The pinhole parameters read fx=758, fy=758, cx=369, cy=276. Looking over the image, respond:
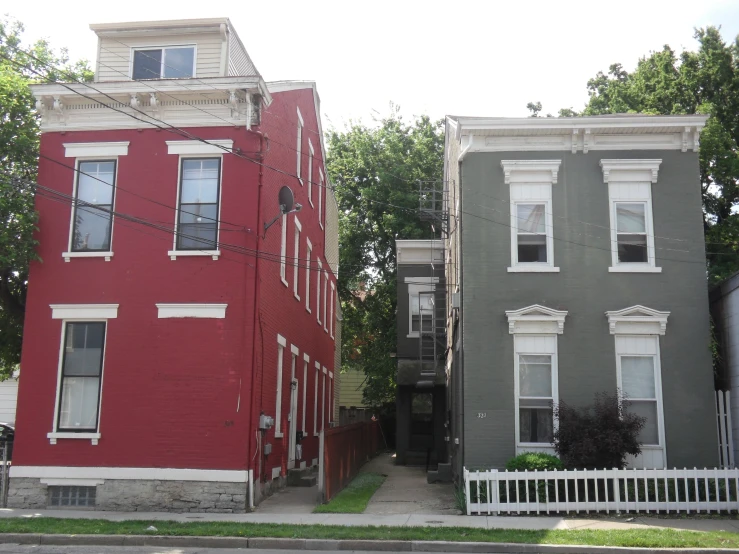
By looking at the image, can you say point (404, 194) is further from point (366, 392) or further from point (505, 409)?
point (505, 409)

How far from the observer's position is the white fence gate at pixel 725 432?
16047mm

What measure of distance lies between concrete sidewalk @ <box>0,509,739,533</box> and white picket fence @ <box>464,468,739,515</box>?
29 cm

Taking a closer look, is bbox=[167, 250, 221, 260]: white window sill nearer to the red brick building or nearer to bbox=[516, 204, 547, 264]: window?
the red brick building

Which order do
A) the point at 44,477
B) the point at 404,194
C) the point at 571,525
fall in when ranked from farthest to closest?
the point at 404,194
the point at 44,477
the point at 571,525

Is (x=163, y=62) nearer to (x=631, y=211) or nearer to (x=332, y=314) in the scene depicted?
(x=631, y=211)

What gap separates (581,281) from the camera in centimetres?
1639

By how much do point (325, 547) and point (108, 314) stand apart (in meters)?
7.26

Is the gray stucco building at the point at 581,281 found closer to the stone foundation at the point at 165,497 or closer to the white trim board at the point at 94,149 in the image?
the stone foundation at the point at 165,497

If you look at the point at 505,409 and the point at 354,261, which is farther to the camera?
the point at 354,261

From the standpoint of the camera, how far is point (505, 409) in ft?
52.6

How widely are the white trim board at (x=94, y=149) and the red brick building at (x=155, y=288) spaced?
22mm

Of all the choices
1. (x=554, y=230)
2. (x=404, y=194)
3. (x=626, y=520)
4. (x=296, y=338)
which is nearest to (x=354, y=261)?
(x=404, y=194)

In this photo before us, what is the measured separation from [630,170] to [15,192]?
13640mm

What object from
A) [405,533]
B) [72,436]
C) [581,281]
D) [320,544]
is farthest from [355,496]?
[581,281]
